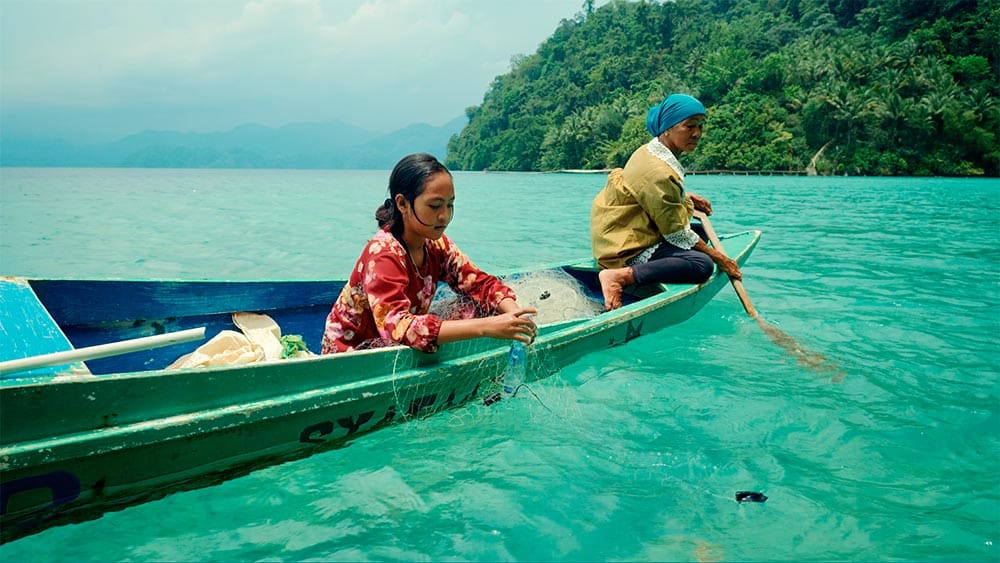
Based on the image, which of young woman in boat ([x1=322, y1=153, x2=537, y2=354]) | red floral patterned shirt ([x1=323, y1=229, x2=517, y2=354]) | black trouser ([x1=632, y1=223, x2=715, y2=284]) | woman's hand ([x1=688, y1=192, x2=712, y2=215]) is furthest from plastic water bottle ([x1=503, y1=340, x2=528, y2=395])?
woman's hand ([x1=688, y1=192, x2=712, y2=215])

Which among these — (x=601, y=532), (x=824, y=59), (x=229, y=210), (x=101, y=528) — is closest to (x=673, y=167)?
(x=601, y=532)

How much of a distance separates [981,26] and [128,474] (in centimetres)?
6397

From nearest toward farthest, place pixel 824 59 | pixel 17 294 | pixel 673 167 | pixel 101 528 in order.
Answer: pixel 101 528
pixel 17 294
pixel 673 167
pixel 824 59

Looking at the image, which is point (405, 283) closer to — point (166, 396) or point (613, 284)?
point (166, 396)

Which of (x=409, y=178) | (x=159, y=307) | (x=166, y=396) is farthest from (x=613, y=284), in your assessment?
(x=166, y=396)

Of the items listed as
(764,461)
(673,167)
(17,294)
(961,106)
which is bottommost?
(764,461)

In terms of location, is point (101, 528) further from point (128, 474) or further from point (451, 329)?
point (451, 329)

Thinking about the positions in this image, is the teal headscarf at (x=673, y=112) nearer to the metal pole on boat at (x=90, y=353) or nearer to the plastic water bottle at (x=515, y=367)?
the plastic water bottle at (x=515, y=367)

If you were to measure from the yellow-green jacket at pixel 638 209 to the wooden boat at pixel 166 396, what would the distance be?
123cm

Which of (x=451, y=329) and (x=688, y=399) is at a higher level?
(x=451, y=329)

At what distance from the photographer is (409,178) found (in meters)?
2.95

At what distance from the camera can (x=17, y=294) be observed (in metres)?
3.24

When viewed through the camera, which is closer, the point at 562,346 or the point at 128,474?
the point at 128,474

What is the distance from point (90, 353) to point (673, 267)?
4286mm
